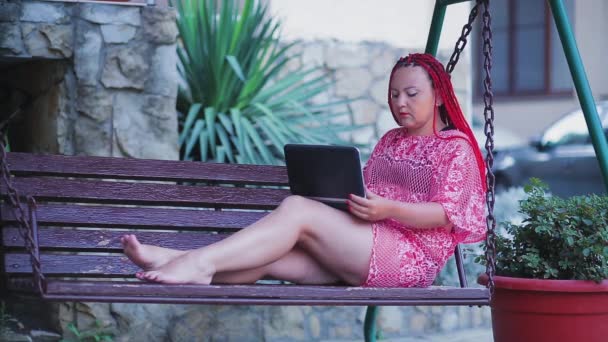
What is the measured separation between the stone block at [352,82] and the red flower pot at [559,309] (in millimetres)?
3492

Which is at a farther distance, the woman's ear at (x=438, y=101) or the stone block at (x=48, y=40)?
the stone block at (x=48, y=40)

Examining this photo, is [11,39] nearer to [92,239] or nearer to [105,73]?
[105,73]

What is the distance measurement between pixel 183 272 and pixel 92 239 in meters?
0.83

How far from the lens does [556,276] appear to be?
3740 millimetres

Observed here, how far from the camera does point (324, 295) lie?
3.01m

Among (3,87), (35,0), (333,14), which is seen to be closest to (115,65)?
(35,0)

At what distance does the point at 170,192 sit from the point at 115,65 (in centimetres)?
114

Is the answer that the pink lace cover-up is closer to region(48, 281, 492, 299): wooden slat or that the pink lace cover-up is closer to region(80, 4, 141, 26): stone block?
region(48, 281, 492, 299): wooden slat

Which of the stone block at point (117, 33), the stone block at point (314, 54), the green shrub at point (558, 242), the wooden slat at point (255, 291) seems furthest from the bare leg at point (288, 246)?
the stone block at point (314, 54)

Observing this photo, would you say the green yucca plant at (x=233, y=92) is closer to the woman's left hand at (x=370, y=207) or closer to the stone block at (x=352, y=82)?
the stone block at (x=352, y=82)

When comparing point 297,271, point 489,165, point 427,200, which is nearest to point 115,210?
point 297,271

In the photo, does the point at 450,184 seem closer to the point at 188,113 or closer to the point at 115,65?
the point at 115,65

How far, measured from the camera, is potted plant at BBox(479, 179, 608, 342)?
11.9 ft

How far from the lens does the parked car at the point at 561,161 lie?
444 inches
